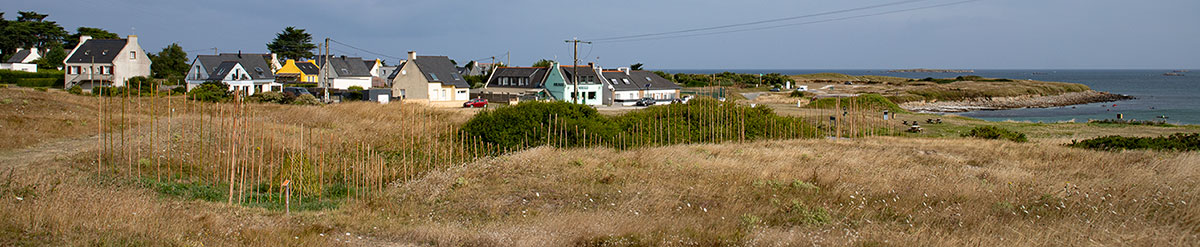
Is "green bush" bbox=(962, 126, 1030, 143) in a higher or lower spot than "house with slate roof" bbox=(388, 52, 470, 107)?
lower

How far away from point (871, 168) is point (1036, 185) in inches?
122

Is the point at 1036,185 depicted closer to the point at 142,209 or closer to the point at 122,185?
the point at 142,209

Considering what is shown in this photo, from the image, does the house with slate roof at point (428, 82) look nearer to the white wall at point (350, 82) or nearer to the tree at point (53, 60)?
the white wall at point (350, 82)

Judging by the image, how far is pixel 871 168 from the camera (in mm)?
15977

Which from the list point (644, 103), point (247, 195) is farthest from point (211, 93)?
point (247, 195)

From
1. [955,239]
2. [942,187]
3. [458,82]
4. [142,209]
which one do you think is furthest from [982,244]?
[458,82]

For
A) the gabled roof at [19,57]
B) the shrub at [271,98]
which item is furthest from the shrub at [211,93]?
the gabled roof at [19,57]

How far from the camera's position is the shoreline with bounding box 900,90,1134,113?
250 ft

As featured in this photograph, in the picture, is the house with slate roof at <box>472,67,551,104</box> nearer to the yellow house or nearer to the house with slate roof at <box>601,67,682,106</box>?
the house with slate roof at <box>601,67,682,106</box>

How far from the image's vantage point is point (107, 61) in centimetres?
6200

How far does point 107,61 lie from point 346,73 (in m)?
18.6

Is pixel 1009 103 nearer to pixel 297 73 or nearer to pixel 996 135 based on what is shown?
pixel 996 135

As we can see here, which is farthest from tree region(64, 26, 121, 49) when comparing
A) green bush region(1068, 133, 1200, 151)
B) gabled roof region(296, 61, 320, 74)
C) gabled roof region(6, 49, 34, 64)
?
green bush region(1068, 133, 1200, 151)

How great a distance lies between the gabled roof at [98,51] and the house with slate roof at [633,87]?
38764 mm
